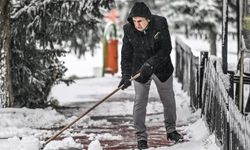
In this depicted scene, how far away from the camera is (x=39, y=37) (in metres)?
12.8

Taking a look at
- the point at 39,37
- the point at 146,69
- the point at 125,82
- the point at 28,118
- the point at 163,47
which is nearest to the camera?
the point at 146,69

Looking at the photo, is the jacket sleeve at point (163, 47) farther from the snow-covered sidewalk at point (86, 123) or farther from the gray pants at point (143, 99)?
the snow-covered sidewalk at point (86, 123)

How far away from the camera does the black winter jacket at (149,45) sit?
782 centimetres

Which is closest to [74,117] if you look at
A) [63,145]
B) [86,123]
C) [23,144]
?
[86,123]

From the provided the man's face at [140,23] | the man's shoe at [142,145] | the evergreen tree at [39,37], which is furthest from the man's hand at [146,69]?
the evergreen tree at [39,37]

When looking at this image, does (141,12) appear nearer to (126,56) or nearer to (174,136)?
(126,56)

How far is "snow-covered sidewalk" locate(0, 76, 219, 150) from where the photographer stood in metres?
8.23

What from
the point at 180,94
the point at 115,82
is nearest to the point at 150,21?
the point at 180,94

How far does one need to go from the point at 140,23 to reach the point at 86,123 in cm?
397

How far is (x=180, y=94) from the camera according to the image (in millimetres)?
15195

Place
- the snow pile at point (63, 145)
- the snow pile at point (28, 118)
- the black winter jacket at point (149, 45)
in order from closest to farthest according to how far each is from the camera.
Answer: the black winter jacket at point (149, 45) → the snow pile at point (63, 145) → the snow pile at point (28, 118)

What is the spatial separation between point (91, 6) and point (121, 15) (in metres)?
58.5

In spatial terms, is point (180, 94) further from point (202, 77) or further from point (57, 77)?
point (202, 77)

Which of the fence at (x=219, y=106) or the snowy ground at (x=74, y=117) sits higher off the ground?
the fence at (x=219, y=106)
